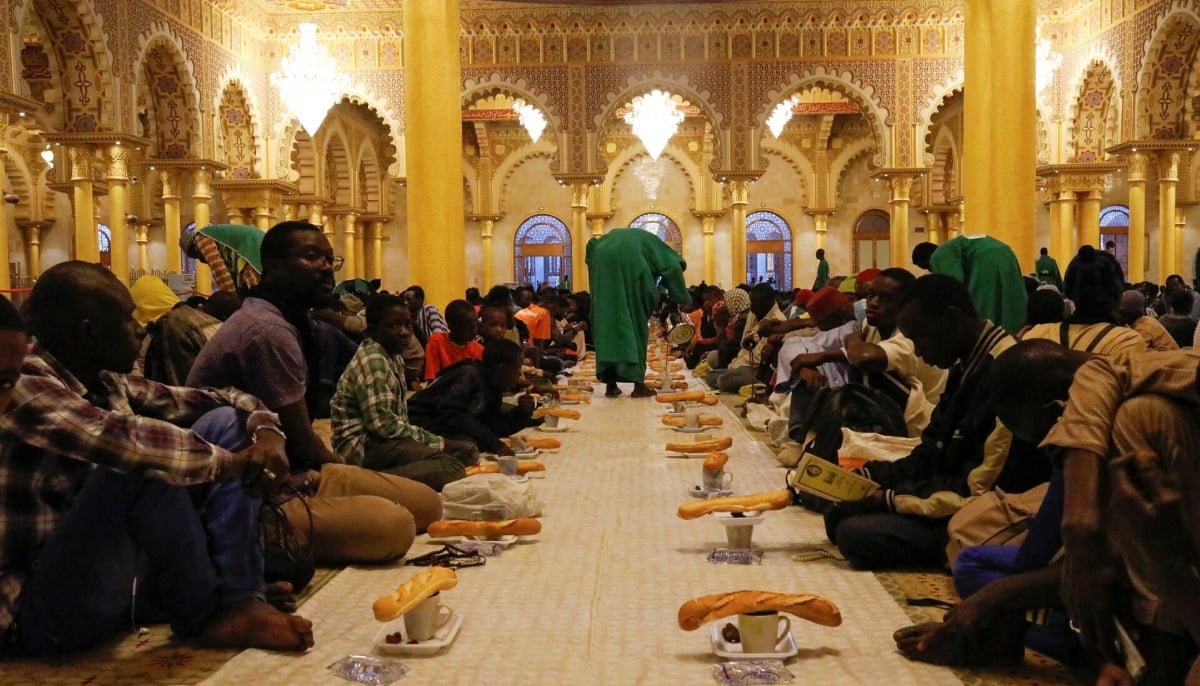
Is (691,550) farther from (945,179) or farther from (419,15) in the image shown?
(945,179)

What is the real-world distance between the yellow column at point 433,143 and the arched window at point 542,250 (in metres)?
14.5

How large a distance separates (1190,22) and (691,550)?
44.1ft

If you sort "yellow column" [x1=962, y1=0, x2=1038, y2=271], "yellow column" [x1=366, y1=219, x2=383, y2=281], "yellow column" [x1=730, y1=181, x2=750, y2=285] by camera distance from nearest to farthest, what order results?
"yellow column" [x1=962, y1=0, x2=1038, y2=271] → "yellow column" [x1=730, y1=181, x2=750, y2=285] → "yellow column" [x1=366, y1=219, x2=383, y2=281]

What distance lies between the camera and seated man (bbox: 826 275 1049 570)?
11.5ft

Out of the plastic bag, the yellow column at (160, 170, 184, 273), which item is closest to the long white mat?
the plastic bag

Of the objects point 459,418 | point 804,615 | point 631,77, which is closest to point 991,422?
point 804,615

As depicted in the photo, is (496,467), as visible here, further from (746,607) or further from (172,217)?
(172,217)

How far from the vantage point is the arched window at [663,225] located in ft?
83.2

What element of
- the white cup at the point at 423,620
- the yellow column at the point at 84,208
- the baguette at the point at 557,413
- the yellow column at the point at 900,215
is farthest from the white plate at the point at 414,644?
the yellow column at the point at 900,215

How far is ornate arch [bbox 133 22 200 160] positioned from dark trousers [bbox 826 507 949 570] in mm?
13467

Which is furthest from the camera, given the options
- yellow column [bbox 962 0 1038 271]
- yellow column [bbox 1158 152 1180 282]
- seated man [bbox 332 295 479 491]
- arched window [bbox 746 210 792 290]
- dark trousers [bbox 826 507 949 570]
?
arched window [bbox 746 210 792 290]

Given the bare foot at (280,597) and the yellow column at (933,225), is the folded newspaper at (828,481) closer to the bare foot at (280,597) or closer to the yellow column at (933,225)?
the bare foot at (280,597)

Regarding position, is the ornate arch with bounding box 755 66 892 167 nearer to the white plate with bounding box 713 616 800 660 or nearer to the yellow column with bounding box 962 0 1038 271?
the yellow column with bounding box 962 0 1038 271

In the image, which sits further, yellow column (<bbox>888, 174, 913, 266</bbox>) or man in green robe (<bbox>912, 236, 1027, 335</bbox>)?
yellow column (<bbox>888, 174, 913, 266</bbox>)
